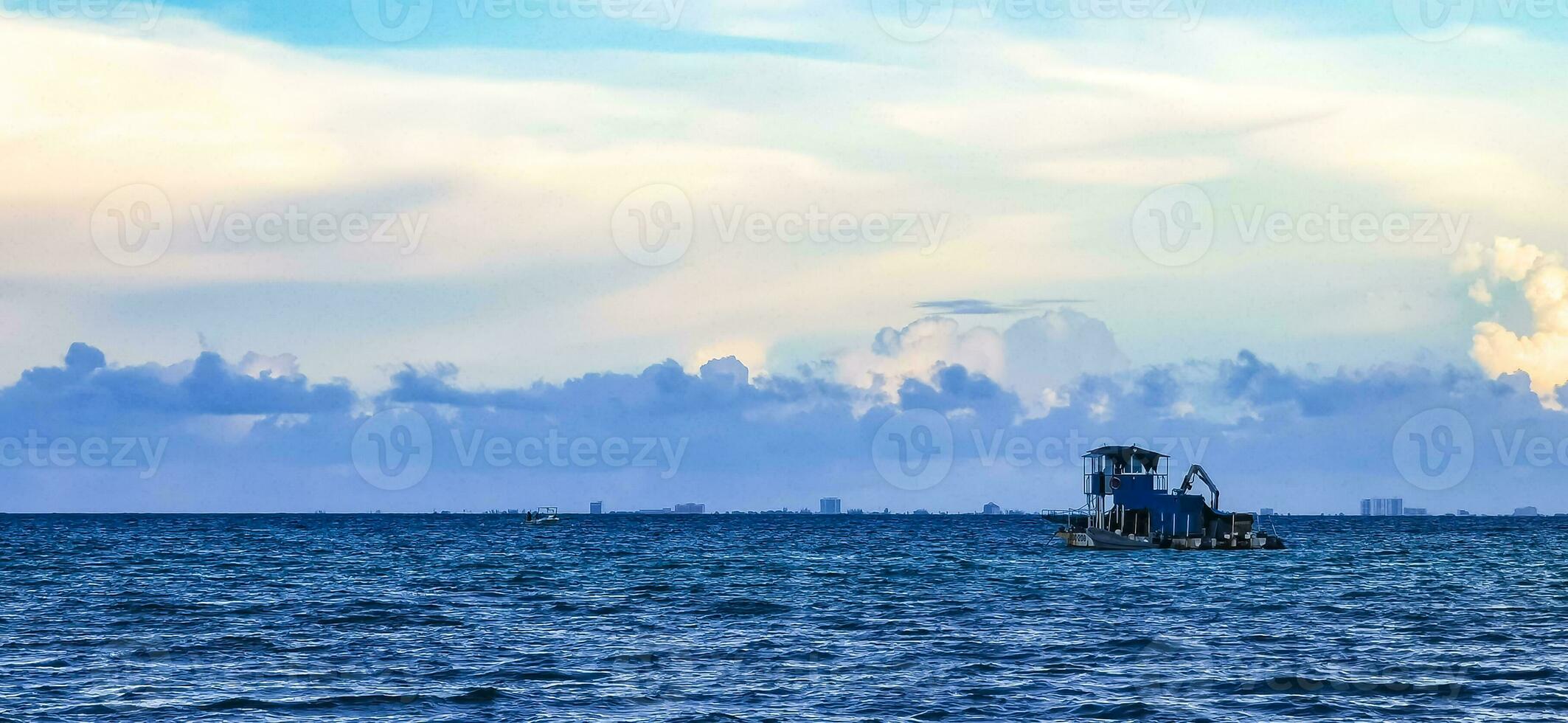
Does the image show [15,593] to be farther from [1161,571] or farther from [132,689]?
[1161,571]

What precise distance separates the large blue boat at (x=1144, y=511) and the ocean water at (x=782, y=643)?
17.1 m

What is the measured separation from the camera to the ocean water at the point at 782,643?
3550 centimetres

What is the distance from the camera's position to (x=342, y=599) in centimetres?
6675

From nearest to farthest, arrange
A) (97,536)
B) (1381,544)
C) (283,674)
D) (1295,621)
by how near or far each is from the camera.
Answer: (283,674) → (1295,621) → (1381,544) → (97,536)

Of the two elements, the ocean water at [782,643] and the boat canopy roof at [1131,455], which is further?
the boat canopy roof at [1131,455]

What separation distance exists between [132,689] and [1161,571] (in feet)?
214

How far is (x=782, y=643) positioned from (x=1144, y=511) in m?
72.8

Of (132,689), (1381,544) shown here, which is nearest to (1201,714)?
(132,689)

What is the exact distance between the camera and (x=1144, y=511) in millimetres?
115125

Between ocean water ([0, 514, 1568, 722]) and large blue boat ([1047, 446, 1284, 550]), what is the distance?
1707 cm

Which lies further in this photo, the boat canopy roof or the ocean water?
the boat canopy roof

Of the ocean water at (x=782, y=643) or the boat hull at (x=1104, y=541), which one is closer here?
the ocean water at (x=782, y=643)

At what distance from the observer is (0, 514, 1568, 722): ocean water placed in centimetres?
3550

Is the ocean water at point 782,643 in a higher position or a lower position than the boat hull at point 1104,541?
lower
